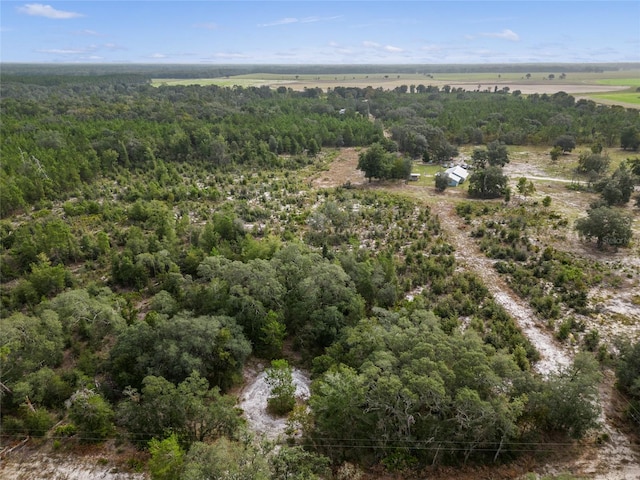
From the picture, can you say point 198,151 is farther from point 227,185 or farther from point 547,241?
point 547,241

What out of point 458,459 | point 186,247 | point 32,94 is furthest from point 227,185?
A: point 32,94

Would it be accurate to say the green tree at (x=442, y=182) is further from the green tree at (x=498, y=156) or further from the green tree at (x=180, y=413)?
the green tree at (x=180, y=413)

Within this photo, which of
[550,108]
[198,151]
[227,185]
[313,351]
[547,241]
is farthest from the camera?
[550,108]

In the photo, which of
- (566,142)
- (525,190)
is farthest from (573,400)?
(566,142)

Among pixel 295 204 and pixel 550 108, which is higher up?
pixel 550 108

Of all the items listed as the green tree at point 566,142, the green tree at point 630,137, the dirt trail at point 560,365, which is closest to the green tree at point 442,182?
the dirt trail at point 560,365

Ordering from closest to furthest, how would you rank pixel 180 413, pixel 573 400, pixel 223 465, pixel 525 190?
pixel 223 465, pixel 573 400, pixel 180 413, pixel 525 190

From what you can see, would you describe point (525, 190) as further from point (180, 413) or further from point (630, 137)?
point (180, 413)

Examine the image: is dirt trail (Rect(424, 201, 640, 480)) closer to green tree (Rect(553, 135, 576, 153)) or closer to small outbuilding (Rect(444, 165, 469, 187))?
small outbuilding (Rect(444, 165, 469, 187))
